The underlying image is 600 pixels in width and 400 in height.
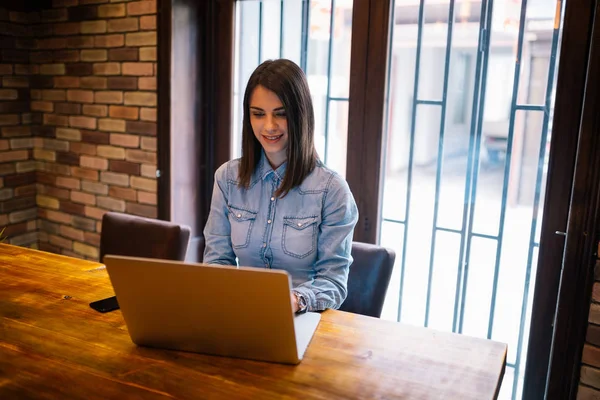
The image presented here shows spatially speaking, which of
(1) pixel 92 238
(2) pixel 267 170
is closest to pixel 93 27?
(1) pixel 92 238

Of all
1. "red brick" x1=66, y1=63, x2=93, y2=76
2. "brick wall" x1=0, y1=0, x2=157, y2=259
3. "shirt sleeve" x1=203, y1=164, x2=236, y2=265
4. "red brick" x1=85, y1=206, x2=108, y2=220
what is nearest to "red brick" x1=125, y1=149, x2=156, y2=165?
"brick wall" x1=0, y1=0, x2=157, y2=259

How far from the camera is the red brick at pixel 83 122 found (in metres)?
2.97

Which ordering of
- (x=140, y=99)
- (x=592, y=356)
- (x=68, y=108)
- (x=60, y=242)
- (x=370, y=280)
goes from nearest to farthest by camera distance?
(x=370, y=280)
(x=592, y=356)
(x=140, y=99)
(x=68, y=108)
(x=60, y=242)

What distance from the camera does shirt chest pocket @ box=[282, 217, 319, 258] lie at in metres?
1.57

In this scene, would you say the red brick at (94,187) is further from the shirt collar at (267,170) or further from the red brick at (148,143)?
the shirt collar at (267,170)

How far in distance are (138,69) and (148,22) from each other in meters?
0.24

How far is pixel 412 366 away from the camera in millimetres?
1154

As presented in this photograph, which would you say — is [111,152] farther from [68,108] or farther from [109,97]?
[68,108]

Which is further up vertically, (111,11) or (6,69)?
(111,11)

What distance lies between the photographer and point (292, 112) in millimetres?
1574

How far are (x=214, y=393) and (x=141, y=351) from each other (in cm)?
25

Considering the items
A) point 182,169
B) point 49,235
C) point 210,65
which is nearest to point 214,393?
point 182,169

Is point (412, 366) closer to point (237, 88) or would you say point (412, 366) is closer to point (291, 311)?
point (291, 311)

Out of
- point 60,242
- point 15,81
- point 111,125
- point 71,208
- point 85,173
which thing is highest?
point 15,81
